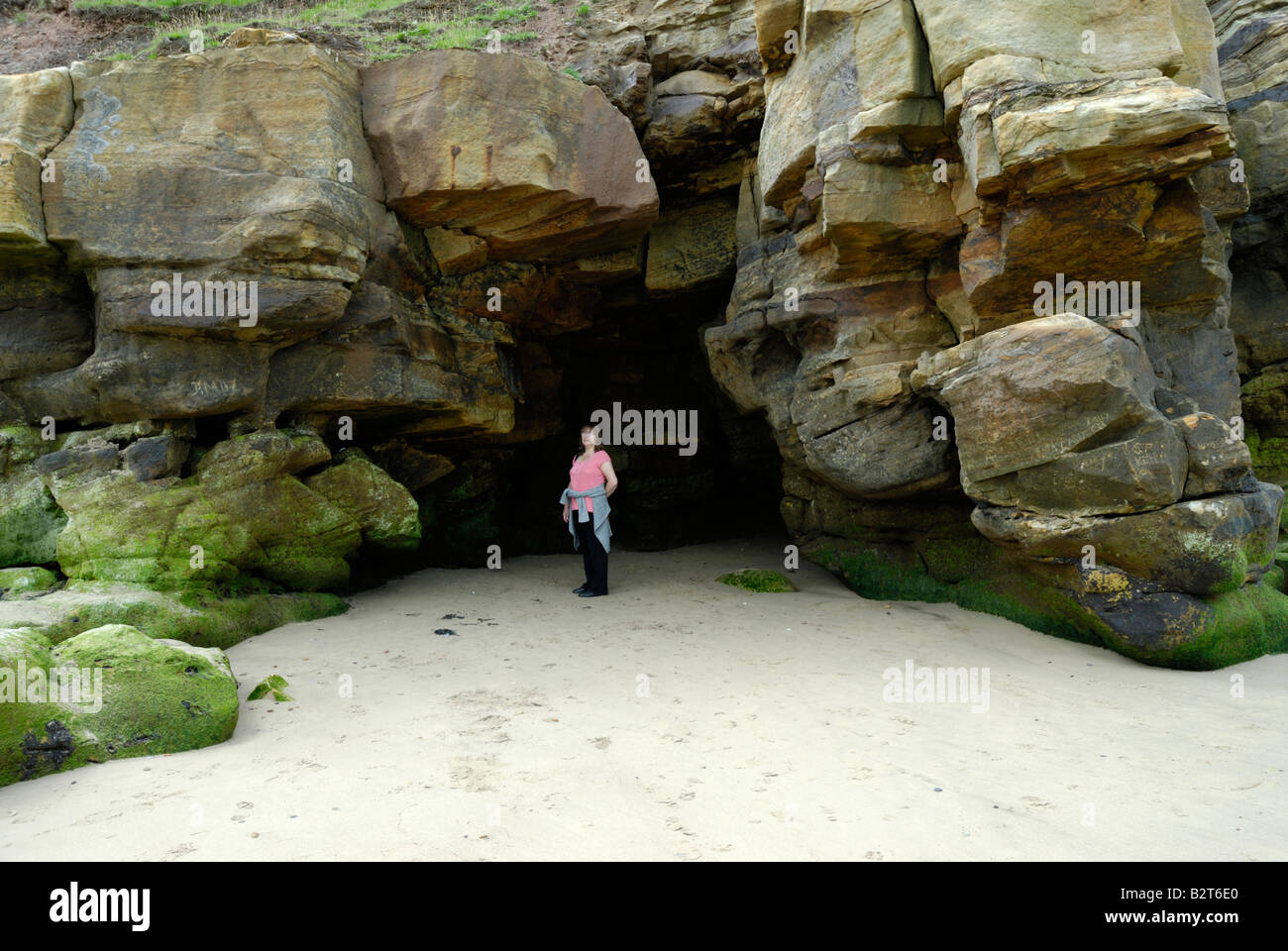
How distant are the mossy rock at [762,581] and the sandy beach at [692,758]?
1.83m

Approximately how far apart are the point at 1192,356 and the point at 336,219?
8639mm

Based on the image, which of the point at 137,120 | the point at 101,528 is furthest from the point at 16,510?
the point at 137,120

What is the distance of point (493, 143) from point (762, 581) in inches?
241

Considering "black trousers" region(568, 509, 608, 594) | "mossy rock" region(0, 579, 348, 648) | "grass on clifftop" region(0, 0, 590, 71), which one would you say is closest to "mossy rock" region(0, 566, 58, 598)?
"mossy rock" region(0, 579, 348, 648)

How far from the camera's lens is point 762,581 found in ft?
32.2

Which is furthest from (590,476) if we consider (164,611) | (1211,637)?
(1211,637)

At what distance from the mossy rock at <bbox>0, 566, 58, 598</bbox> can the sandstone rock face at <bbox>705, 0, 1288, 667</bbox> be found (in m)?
7.75

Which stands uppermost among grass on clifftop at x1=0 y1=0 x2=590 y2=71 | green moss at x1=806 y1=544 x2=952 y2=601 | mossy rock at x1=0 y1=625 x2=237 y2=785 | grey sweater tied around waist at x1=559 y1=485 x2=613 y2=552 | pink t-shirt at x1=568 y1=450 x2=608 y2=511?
grass on clifftop at x1=0 y1=0 x2=590 y2=71

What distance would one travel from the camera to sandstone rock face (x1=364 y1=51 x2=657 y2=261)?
868 centimetres

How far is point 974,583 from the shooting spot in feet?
27.2

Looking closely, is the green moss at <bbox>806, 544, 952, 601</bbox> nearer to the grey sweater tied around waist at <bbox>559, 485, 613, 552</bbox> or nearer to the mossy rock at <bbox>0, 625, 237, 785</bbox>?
the grey sweater tied around waist at <bbox>559, 485, 613, 552</bbox>

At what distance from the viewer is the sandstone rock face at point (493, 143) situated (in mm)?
8680

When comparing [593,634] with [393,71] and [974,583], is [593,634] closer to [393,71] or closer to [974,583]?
[974,583]

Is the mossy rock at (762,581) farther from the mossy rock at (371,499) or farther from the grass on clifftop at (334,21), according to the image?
the grass on clifftop at (334,21)
